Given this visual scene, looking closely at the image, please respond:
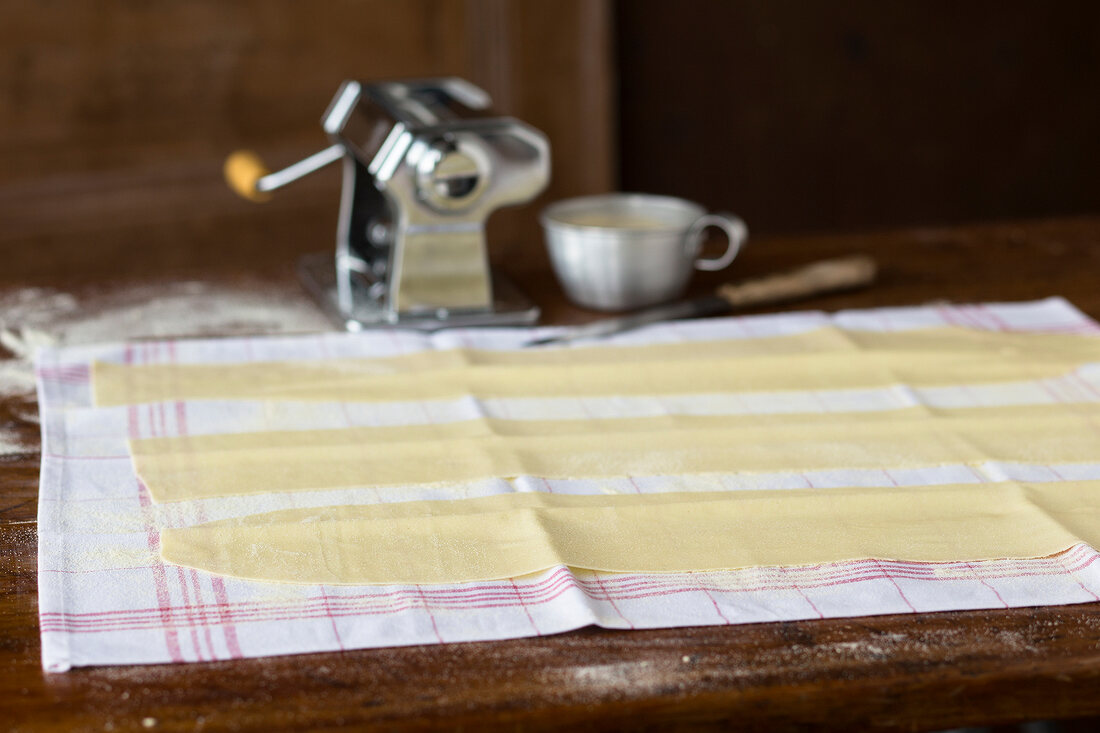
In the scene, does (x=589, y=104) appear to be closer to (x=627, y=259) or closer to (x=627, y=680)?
(x=627, y=259)

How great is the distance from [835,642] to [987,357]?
1.56 feet

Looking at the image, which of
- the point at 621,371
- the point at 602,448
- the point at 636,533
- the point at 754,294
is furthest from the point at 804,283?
the point at 636,533

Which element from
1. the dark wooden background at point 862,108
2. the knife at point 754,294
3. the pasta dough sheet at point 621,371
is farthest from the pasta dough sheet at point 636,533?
the dark wooden background at point 862,108

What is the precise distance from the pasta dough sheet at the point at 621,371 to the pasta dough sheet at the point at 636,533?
200 millimetres

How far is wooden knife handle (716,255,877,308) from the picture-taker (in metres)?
1.22

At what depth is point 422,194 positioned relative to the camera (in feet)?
3.67

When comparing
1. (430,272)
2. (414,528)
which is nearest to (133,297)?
(430,272)

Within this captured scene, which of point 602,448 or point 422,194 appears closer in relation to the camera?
point 602,448

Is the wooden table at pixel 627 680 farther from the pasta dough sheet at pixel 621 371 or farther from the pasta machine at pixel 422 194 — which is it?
the pasta machine at pixel 422 194

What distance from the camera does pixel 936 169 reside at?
9.45 ft

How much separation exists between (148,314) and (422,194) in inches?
11.8

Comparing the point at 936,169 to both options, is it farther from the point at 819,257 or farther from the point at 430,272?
the point at 430,272

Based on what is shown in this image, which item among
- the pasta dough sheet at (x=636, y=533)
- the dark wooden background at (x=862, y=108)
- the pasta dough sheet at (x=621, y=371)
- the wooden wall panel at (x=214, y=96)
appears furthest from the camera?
the dark wooden background at (x=862, y=108)

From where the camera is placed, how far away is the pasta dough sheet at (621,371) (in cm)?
99
